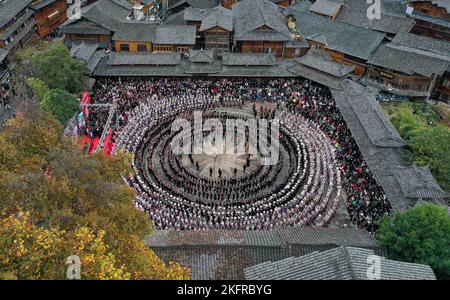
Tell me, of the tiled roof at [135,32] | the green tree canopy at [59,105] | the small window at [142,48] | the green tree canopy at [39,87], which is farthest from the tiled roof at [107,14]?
the green tree canopy at [59,105]

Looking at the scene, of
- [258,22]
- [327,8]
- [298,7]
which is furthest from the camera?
[298,7]

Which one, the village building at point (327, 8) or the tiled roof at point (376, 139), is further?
the village building at point (327, 8)

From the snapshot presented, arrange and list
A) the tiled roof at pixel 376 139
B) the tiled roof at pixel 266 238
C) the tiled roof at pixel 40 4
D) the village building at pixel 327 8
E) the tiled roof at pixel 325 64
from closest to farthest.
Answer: the tiled roof at pixel 266 238 < the tiled roof at pixel 376 139 < the tiled roof at pixel 325 64 < the tiled roof at pixel 40 4 < the village building at pixel 327 8

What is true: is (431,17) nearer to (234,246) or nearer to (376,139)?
(376,139)

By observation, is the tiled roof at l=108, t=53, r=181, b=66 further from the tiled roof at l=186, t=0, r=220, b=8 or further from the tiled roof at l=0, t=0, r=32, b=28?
the tiled roof at l=186, t=0, r=220, b=8

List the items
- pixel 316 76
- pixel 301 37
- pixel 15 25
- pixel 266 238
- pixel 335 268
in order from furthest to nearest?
pixel 301 37 < pixel 15 25 < pixel 316 76 < pixel 266 238 < pixel 335 268

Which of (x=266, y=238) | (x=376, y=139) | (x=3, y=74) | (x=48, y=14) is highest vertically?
(x=48, y=14)

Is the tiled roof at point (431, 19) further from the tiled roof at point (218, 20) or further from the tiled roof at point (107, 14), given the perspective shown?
the tiled roof at point (107, 14)

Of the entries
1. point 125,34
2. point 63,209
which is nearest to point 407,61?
point 125,34
